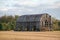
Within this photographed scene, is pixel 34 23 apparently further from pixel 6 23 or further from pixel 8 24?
pixel 6 23

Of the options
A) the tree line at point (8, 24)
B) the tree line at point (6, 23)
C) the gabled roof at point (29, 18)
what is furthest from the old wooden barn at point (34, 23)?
the tree line at point (6, 23)

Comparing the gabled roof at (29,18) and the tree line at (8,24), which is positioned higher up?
the gabled roof at (29,18)

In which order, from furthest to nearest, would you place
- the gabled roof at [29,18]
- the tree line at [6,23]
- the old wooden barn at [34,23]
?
the gabled roof at [29,18] < the old wooden barn at [34,23] < the tree line at [6,23]

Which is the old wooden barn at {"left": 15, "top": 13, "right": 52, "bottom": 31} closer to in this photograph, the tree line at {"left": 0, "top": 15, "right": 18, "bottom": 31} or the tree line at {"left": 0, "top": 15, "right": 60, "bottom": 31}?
the tree line at {"left": 0, "top": 15, "right": 60, "bottom": 31}

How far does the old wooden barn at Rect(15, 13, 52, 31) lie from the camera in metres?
25.5

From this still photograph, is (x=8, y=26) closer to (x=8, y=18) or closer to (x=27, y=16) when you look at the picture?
(x=8, y=18)

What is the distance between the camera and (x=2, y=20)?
25.3 m

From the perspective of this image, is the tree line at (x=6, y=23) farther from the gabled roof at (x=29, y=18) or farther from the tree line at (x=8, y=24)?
the gabled roof at (x=29, y=18)

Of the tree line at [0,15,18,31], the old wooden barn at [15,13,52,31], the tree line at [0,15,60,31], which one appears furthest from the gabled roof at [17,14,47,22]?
the tree line at [0,15,18,31]

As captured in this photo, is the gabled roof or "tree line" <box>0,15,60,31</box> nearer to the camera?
"tree line" <box>0,15,60,31</box>

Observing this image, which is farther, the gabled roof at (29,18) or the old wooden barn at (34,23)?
the gabled roof at (29,18)

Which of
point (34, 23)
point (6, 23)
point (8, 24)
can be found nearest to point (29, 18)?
point (34, 23)

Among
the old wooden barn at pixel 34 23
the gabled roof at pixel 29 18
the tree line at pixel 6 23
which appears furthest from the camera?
the gabled roof at pixel 29 18

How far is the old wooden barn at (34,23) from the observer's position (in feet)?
83.7
